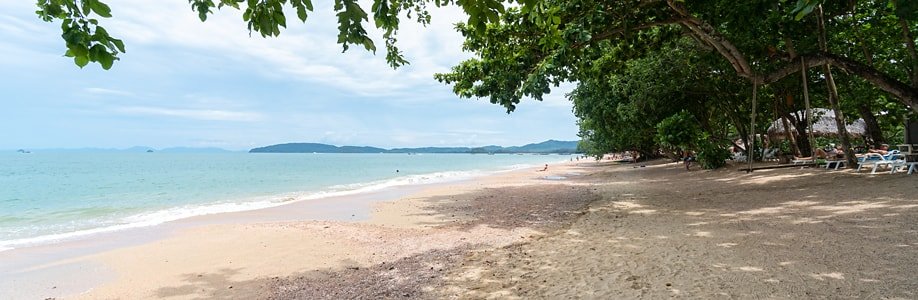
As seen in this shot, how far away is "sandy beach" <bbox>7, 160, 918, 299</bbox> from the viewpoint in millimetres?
4102

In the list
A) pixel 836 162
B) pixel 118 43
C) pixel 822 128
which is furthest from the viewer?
pixel 822 128

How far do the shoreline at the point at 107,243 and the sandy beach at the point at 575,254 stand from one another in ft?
0.44

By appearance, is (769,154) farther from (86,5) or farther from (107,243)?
(86,5)

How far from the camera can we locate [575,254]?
18.5ft

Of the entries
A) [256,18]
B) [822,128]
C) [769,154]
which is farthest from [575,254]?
[822,128]

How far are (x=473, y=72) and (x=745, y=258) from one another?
8070 mm

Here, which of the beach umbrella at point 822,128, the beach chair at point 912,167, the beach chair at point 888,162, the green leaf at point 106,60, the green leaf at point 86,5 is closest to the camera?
the green leaf at point 86,5

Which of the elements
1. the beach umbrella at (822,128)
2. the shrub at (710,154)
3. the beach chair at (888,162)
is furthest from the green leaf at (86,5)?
the beach umbrella at (822,128)

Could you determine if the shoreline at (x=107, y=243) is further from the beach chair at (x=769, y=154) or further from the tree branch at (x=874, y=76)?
the beach chair at (x=769, y=154)

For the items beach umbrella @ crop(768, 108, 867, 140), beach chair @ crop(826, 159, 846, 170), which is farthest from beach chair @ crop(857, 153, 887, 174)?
beach umbrella @ crop(768, 108, 867, 140)

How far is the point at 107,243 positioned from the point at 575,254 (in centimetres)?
865

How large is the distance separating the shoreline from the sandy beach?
5.3 inches

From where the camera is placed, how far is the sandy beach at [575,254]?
4.10 m

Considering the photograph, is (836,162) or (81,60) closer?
(81,60)
